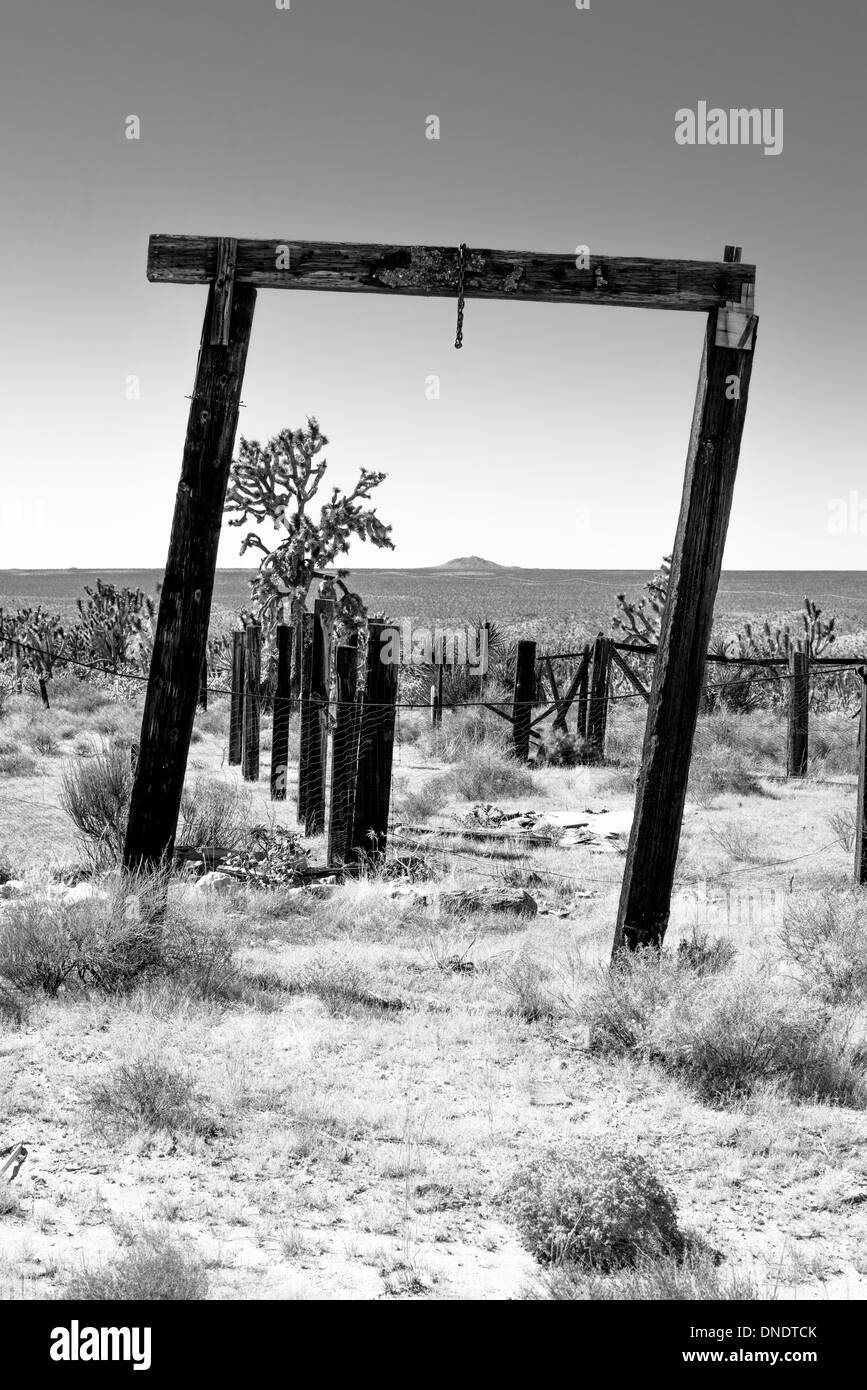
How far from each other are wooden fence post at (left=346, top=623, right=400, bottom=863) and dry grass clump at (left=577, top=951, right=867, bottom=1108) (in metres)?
3.74

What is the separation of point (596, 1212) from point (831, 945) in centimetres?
345

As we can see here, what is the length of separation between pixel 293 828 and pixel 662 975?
623cm

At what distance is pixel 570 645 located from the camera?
30.2 m

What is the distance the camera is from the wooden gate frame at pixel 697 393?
6.05 meters

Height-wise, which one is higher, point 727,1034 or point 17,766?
point 727,1034

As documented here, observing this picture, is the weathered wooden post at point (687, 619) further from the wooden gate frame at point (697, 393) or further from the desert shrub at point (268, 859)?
the desert shrub at point (268, 859)

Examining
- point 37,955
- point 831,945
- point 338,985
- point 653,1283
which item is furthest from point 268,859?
point 653,1283

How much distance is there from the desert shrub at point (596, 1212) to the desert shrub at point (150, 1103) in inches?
50.5

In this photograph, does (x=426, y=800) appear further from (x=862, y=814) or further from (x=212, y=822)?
(x=862, y=814)

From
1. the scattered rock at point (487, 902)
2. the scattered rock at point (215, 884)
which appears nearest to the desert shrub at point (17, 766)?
the scattered rock at point (215, 884)

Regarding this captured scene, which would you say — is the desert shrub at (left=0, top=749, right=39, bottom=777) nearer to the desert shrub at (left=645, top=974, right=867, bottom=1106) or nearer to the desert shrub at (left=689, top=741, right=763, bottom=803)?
the desert shrub at (left=689, top=741, right=763, bottom=803)

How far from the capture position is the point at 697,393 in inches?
241

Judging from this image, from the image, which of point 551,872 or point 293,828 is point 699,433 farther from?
point 293,828
